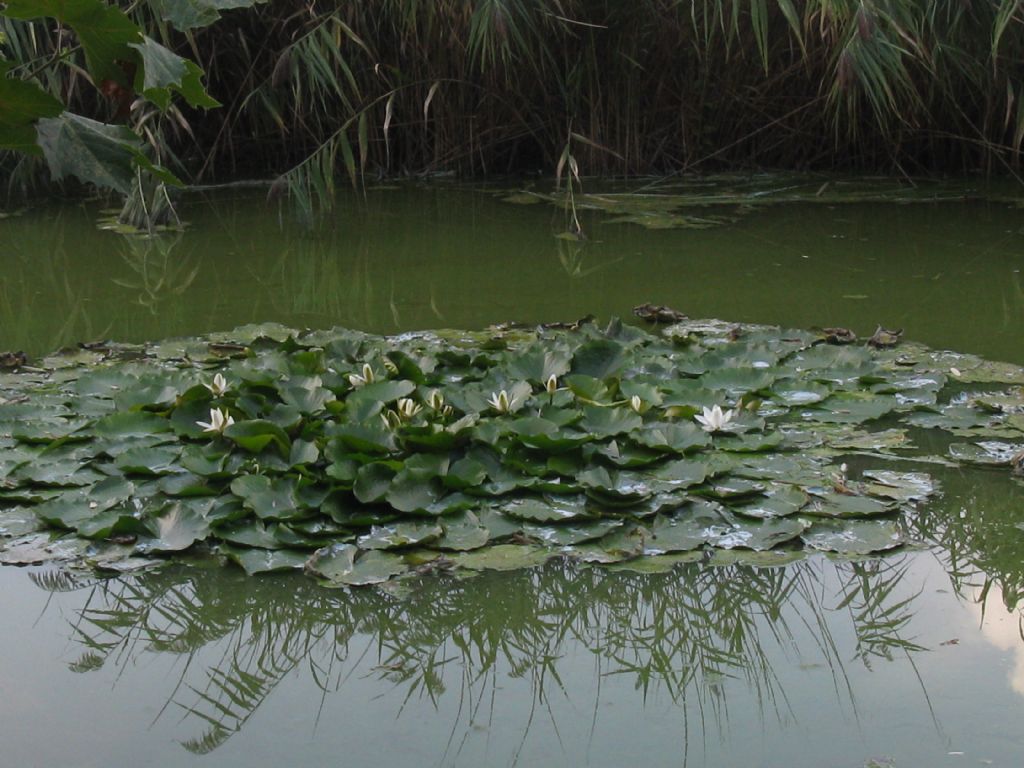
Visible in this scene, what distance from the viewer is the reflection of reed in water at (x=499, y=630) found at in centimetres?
178

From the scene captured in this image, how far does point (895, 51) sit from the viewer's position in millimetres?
5219

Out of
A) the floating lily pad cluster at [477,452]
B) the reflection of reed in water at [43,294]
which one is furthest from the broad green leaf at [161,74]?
the reflection of reed in water at [43,294]

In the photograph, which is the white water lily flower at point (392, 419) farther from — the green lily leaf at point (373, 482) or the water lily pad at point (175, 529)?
the water lily pad at point (175, 529)

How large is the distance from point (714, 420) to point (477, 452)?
0.49 meters

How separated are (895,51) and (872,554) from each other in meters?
3.60

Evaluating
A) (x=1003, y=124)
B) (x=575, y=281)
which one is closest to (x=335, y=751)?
(x=575, y=281)

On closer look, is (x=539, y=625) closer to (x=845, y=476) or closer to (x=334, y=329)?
(x=845, y=476)

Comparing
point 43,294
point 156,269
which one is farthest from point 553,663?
point 156,269

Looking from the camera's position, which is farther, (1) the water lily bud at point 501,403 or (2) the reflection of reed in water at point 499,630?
(1) the water lily bud at point 501,403

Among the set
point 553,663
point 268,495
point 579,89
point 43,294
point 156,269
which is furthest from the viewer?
point 579,89

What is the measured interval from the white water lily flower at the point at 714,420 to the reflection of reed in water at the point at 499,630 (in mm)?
496

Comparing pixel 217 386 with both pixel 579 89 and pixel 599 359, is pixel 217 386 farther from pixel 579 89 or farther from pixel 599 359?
pixel 579 89

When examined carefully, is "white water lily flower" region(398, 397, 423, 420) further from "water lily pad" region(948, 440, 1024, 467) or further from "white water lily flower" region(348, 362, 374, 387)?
"water lily pad" region(948, 440, 1024, 467)

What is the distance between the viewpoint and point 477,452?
7.94 ft
